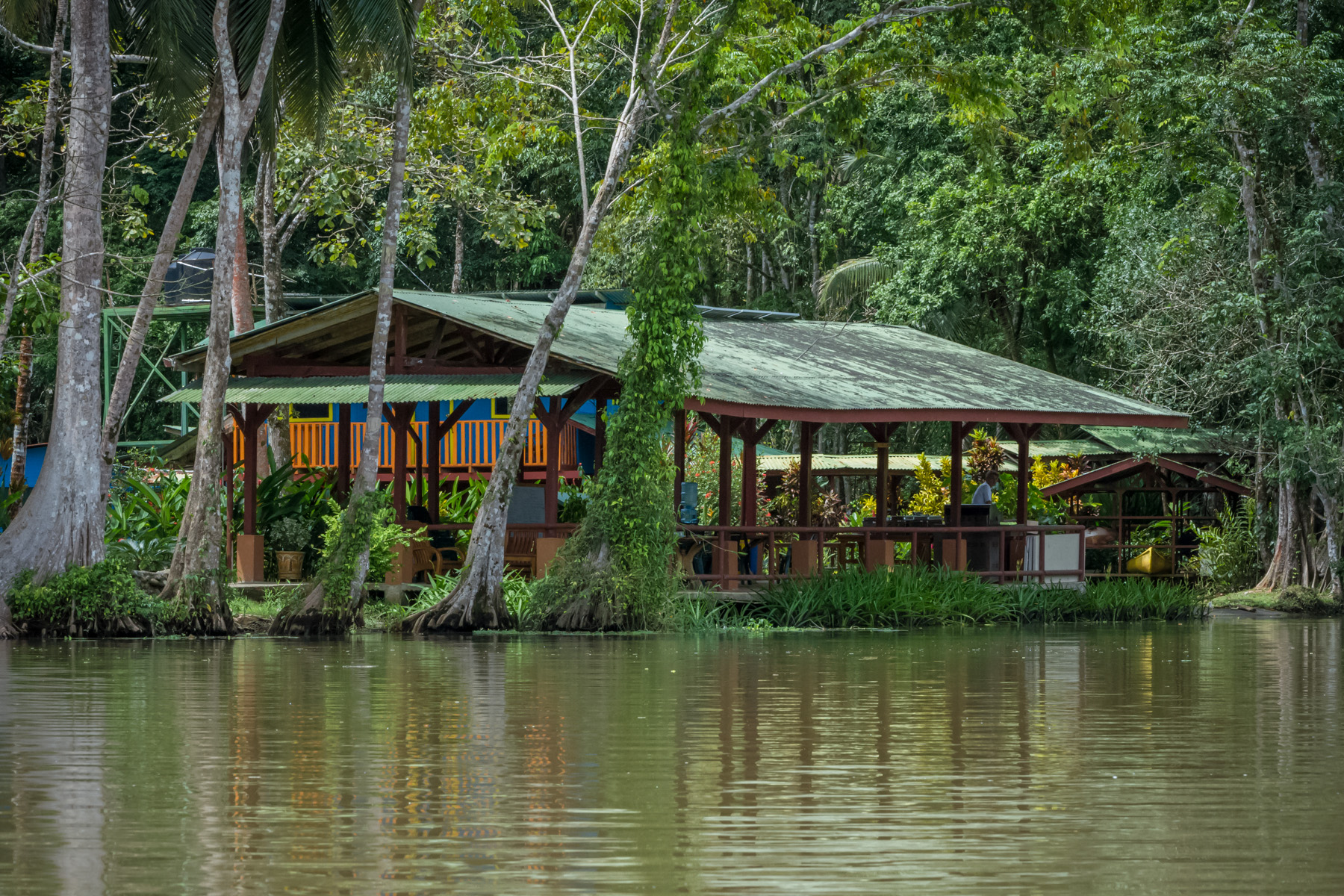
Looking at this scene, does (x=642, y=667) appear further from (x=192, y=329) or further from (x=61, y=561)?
(x=192, y=329)

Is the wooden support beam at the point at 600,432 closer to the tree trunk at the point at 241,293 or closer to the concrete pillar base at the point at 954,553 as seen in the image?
the concrete pillar base at the point at 954,553

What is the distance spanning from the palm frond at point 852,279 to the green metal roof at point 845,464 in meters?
6.46

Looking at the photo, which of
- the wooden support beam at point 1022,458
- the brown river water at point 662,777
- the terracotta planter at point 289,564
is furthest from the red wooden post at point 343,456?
the brown river water at point 662,777

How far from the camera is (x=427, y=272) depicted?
48.1 m

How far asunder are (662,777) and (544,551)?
13.3 metres

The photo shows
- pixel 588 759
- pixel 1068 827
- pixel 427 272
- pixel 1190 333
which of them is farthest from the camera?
pixel 427 272

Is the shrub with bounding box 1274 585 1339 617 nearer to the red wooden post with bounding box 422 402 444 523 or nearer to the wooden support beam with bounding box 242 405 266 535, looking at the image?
the red wooden post with bounding box 422 402 444 523

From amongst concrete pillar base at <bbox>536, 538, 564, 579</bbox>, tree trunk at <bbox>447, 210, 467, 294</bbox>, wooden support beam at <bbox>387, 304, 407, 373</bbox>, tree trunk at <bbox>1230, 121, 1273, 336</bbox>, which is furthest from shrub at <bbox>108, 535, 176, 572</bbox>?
tree trunk at <bbox>1230, 121, 1273, 336</bbox>

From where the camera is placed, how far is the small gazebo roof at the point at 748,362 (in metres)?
22.7

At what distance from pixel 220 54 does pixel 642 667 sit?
9164 millimetres

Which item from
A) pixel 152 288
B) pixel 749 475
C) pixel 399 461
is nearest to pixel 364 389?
pixel 399 461

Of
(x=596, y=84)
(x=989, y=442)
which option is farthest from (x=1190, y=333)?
(x=596, y=84)

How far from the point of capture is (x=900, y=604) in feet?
75.4

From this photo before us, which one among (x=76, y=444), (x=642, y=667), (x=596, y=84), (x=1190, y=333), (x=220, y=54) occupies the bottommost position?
(x=642, y=667)
